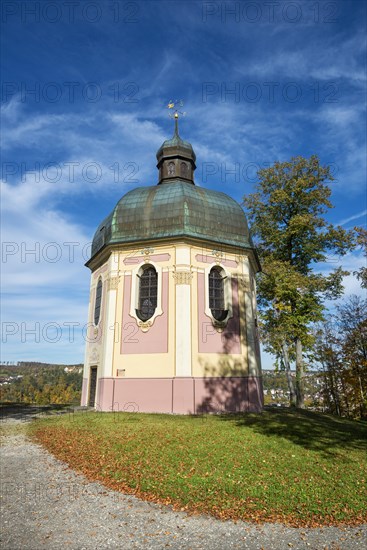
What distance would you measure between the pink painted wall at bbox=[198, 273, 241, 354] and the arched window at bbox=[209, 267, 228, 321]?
1.69ft

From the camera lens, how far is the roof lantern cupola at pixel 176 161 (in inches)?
826

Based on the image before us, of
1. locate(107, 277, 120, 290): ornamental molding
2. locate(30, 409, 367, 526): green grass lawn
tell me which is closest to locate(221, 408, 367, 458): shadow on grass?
locate(30, 409, 367, 526): green grass lawn

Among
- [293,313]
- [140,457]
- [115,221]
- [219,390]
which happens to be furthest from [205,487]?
Result: [293,313]

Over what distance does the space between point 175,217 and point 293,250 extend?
947 centimetres

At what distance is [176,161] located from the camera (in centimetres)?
2108

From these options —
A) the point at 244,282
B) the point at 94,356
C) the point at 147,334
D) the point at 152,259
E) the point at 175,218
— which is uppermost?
the point at 175,218

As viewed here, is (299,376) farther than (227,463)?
Yes

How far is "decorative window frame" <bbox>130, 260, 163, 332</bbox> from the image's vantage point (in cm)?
1528

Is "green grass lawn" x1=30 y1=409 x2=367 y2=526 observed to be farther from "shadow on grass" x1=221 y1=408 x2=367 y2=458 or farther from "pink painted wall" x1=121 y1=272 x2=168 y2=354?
"pink painted wall" x1=121 y1=272 x2=168 y2=354

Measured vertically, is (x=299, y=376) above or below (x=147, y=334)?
below

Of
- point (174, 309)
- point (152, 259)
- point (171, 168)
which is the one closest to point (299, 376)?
point (174, 309)

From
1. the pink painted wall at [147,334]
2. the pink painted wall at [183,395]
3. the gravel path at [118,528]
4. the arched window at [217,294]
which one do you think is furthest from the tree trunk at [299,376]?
the gravel path at [118,528]

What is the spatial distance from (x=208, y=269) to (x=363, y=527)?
11718mm

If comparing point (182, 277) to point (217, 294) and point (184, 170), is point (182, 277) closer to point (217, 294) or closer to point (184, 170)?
point (217, 294)
